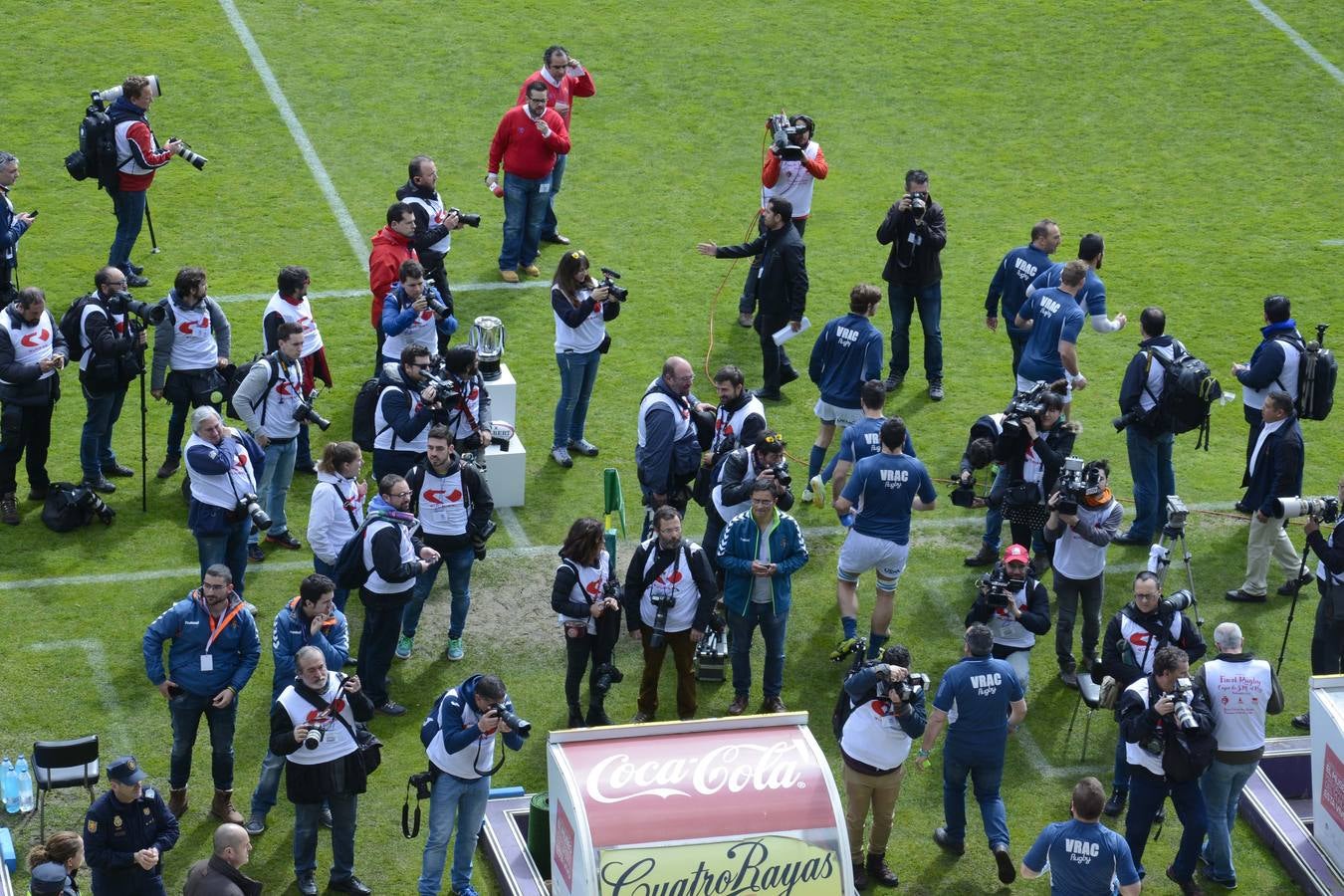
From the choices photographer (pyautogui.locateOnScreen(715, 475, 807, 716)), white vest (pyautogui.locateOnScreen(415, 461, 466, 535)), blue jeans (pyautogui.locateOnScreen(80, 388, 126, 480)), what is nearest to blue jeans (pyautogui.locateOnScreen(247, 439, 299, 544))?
blue jeans (pyautogui.locateOnScreen(80, 388, 126, 480))

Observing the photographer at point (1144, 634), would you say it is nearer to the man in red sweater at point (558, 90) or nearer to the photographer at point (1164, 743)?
the photographer at point (1164, 743)

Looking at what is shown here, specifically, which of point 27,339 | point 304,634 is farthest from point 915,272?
point 304,634

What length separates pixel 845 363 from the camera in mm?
15570

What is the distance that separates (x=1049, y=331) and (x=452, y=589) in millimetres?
5804

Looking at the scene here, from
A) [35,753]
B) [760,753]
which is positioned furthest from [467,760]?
[35,753]

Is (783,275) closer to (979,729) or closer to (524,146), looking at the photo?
(524,146)

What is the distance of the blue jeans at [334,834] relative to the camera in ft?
36.9

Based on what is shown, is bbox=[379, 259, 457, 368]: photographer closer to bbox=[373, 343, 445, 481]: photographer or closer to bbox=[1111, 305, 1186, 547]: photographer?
bbox=[373, 343, 445, 481]: photographer

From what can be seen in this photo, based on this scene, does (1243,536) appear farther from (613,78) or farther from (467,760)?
(613,78)

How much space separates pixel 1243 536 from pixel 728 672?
16.7ft

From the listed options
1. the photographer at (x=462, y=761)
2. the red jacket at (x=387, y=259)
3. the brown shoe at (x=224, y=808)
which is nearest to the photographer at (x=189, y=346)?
the red jacket at (x=387, y=259)

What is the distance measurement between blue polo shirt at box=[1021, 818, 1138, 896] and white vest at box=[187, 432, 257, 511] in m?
6.10

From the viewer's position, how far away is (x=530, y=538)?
1546 centimetres

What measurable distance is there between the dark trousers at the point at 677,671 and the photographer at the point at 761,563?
0.40 m
